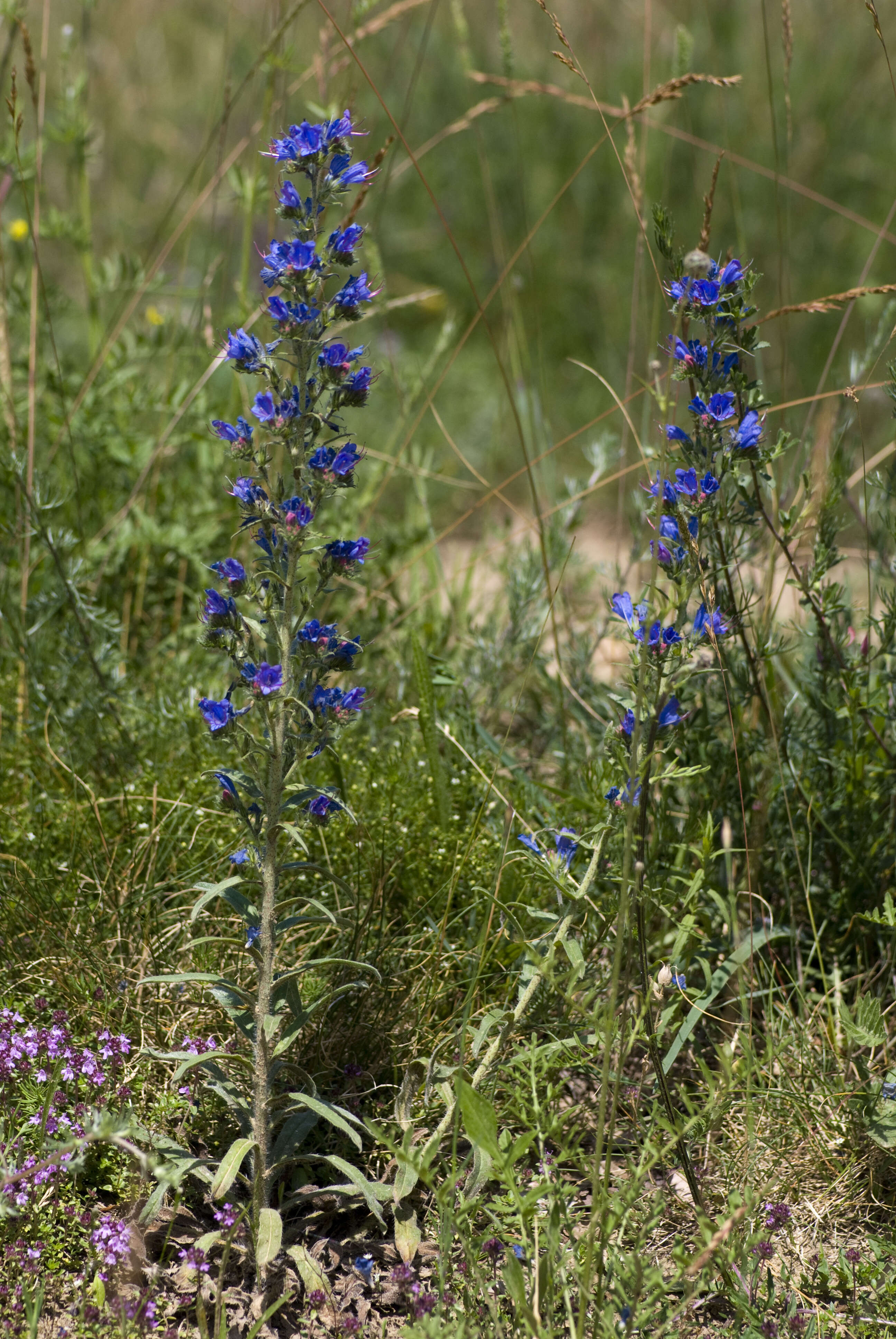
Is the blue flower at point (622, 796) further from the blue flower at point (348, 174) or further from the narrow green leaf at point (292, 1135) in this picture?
the blue flower at point (348, 174)

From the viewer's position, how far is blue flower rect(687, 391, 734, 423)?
1871mm

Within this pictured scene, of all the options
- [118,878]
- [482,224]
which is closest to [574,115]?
[482,224]

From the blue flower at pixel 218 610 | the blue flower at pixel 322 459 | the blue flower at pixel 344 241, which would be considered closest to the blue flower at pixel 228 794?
the blue flower at pixel 218 610

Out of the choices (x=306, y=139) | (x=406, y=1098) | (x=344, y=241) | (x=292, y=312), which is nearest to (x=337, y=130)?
(x=306, y=139)

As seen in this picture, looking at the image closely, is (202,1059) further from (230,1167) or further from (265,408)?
(265,408)

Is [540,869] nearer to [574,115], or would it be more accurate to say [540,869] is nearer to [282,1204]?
[282,1204]

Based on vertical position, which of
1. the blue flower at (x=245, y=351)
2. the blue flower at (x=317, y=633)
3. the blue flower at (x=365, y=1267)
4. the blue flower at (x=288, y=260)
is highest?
the blue flower at (x=288, y=260)

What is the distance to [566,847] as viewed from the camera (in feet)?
6.55

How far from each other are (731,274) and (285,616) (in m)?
0.93

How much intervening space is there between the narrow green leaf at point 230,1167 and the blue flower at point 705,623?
1070mm

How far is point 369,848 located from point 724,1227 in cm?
117

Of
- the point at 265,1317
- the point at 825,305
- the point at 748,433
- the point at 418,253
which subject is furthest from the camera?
the point at 418,253

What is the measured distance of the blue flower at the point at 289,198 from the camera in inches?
70.0

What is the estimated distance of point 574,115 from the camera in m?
6.04
